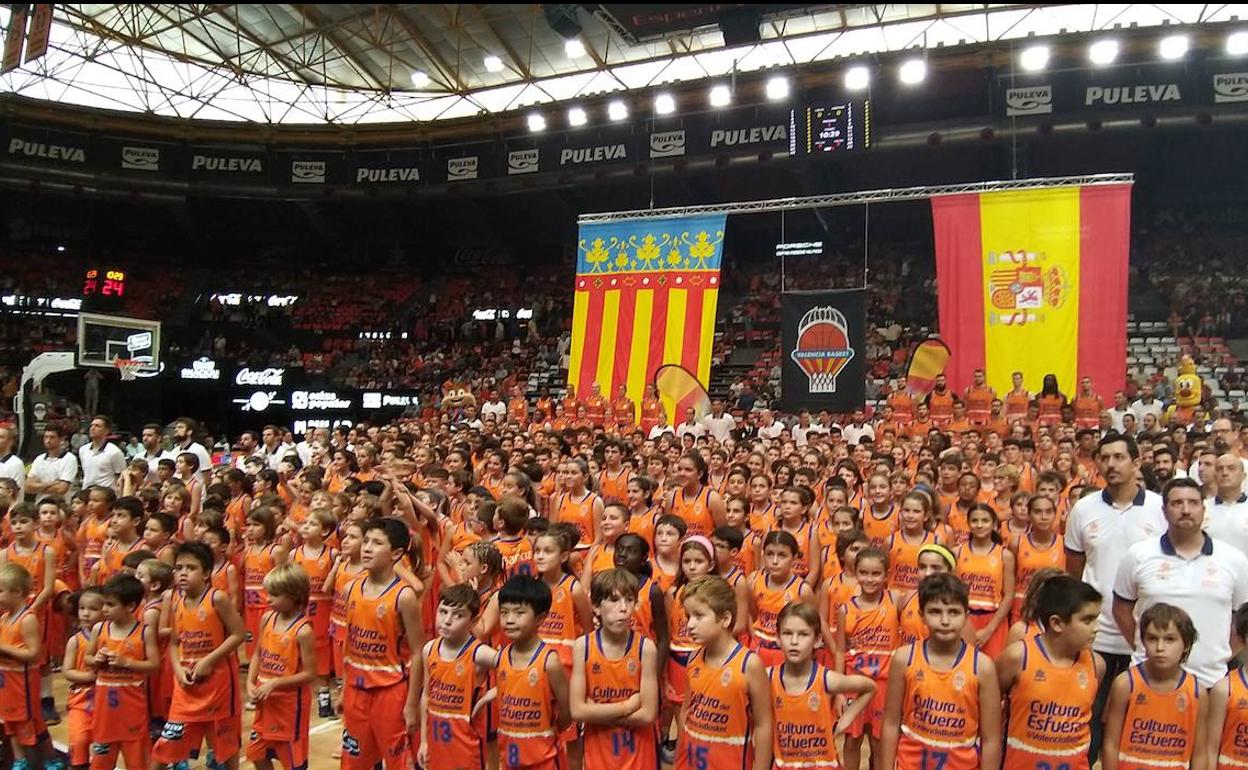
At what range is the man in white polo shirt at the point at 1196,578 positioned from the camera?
4.11 meters

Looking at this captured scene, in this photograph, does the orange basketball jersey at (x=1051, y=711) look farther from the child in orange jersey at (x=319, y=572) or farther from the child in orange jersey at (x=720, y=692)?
the child in orange jersey at (x=319, y=572)

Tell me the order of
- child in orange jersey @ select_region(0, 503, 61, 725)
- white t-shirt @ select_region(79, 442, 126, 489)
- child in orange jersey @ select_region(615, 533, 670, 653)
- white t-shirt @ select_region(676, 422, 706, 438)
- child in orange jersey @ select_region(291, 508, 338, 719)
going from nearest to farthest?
1. child in orange jersey @ select_region(615, 533, 670, 653)
2. child in orange jersey @ select_region(0, 503, 61, 725)
3. child in orange jersey @ select_region(291, 508, 338, 719)
4. white t-shirt @ select_region(79, 442, 126, 489)
5. white t-shirt @ select_region(676, 422, 706, 438)

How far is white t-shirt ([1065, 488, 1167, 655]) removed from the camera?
4.69 meters

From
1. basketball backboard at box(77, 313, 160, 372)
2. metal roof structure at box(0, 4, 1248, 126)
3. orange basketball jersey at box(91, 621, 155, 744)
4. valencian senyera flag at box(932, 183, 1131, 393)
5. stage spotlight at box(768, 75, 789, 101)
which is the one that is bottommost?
orange basketball jersey at box(91, 621, 155, 744)

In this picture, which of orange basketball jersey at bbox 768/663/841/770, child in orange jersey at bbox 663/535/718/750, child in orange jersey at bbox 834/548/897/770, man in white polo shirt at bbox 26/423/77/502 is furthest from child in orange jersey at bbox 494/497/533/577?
man in white polo shirt at bbox 26/423/77/502

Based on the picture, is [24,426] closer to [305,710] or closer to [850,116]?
[305,710]

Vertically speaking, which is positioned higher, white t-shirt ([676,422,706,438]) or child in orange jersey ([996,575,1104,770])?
white t-shirt ([676,422,706,438])

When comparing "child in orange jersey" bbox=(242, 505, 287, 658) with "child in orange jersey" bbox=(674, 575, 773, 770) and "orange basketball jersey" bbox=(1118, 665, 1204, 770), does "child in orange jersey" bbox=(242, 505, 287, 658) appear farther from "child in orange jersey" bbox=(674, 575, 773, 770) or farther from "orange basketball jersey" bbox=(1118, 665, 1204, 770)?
"orange basketball jersey" bbox=(1118, 665, 1204, 770)

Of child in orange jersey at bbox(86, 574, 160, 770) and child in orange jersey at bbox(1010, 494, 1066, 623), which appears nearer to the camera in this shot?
child in orange jersey at bbox(86, 574, 160, 770)

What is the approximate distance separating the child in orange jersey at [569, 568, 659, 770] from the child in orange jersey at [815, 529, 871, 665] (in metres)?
1.58

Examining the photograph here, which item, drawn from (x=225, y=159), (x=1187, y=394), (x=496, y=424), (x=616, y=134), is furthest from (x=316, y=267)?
(x=1187, y=394)

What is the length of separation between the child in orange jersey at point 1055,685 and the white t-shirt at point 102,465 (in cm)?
985

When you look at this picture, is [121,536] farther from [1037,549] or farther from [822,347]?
[822,347]

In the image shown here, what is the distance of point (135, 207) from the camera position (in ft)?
99.9
